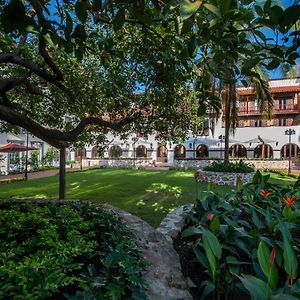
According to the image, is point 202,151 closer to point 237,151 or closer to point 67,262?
point 237,151

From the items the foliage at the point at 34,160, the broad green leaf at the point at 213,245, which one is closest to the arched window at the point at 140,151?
the foliage at the point at 34,160

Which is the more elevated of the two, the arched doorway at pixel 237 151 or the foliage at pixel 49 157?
the arched doorway at pixel 237 151

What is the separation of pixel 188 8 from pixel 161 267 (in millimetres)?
3143

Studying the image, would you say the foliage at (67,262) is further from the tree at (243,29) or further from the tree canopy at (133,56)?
the tree at (243,29)

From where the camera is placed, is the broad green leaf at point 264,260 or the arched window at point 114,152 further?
the arched window at point 114,152

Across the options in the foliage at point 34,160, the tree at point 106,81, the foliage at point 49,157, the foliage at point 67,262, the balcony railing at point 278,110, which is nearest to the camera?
the foliage at point 67,262

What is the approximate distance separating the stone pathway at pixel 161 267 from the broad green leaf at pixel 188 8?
258cm

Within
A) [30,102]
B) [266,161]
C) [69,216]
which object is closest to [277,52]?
[69,216]

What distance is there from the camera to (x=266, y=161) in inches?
1093

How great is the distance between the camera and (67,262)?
2936mm

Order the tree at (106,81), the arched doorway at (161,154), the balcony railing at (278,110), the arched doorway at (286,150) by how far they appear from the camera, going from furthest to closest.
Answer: the arched doorway at (161,154), the balcony railing at (278,110), the arched doorway at (286,150), the tree at (106,81)

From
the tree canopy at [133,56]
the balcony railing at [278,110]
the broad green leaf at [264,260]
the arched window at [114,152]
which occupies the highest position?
the balcony railing at [278,110]

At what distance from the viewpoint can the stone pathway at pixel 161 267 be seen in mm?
3111

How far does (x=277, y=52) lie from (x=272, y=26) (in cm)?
29
